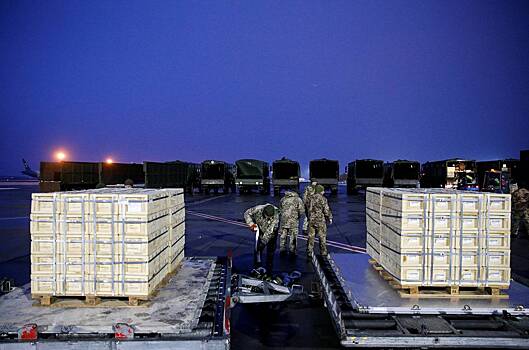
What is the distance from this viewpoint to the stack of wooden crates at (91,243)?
218 inches

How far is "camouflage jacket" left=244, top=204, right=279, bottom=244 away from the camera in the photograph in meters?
8.72

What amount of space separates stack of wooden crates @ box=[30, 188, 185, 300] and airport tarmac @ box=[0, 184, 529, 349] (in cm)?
181

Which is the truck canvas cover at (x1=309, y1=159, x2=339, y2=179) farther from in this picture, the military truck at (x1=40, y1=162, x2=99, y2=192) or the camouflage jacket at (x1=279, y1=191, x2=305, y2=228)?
the camouflage jacket at (x1=279, y1=191, x2=305, y2=228)

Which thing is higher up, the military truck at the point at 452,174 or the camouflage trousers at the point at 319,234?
the military truck at the point at 452,174

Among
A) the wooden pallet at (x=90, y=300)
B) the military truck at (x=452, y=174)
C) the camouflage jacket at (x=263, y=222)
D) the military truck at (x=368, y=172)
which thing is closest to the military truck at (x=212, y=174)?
the military truck at (x=368, y=172)

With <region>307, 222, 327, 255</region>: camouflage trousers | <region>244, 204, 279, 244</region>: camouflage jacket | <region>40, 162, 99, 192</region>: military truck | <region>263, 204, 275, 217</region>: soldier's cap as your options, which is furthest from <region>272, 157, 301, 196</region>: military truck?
<region>263, 204, 275, 217</region>: soldier's cap

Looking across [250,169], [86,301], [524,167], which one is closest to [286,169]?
[250,169]

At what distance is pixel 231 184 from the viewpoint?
4303 cm

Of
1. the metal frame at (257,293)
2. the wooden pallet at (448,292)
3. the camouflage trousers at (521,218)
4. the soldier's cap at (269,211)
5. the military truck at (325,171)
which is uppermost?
the military truck at (325,171)

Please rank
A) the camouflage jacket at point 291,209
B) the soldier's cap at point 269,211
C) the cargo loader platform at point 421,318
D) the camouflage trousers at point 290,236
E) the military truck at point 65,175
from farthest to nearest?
the military truck at point 65,175, the camouflage trousers at point 290,236, the camouflage jacket at point 291,209, the soldier's cap at point 269,211, the cargo loader platform at point 421,318

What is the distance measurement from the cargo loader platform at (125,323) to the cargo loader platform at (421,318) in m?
1.54

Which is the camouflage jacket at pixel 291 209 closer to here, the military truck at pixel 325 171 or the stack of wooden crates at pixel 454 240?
the stack of wooden crates at pixel 454 240

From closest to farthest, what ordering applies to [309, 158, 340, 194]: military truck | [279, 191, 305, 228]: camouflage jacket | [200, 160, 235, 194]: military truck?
1. [279, 191, 305, 228]: camouflage jacket
2. [309, 158, 340, 194]: military truck
3. [200, 160, 235, 194]: military truck

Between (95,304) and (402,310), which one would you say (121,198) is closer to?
(95,304)
